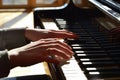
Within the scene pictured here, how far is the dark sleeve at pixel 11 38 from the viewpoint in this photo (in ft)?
4.41

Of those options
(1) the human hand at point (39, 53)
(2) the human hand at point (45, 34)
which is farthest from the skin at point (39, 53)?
(2) the human hand at point (45, 34)

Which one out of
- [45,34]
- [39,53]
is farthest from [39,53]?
[45,34]

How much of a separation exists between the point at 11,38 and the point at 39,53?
15.5 inches

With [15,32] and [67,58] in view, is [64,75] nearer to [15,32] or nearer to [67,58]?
[67,58]

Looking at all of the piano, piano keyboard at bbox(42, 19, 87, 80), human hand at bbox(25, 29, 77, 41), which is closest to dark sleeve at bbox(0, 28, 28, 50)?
human hand at bbox(25, 29, 77, 41)

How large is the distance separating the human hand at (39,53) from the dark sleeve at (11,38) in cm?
33

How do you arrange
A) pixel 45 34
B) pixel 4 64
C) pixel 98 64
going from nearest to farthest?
pixel 4 64 → pixel 98 64 → pixel 45 34

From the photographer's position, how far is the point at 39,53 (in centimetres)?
99

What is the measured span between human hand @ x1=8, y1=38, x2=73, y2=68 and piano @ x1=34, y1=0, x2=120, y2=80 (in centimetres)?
6

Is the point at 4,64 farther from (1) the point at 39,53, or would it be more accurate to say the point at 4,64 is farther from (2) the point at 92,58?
(2) the point at 92,58

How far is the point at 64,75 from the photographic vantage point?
100 cm

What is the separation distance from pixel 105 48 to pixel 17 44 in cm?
39

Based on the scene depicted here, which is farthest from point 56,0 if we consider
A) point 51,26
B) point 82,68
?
point 82,68

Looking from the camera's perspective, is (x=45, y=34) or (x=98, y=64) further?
(x=45, y=34)
